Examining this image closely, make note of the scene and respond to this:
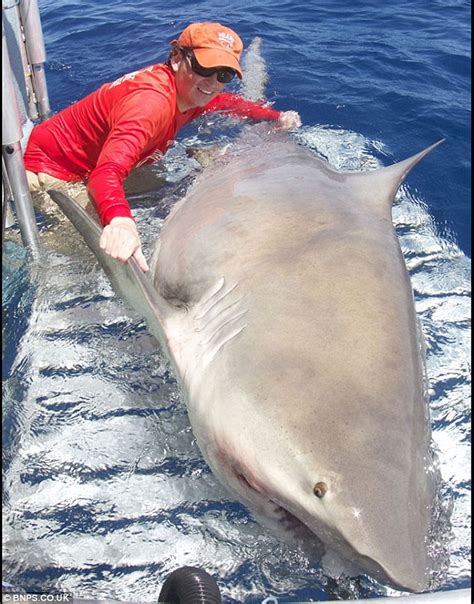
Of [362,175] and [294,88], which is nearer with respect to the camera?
[362,175]

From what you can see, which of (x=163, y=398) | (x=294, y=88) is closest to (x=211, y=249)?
(x=163, y=398)

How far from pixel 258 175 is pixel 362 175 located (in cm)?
52

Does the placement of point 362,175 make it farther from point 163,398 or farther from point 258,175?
point 163,398

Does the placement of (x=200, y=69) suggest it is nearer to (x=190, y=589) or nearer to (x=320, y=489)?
(x=320, y=489)

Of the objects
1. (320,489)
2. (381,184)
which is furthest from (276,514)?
(381,184)

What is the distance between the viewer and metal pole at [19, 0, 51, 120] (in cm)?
442

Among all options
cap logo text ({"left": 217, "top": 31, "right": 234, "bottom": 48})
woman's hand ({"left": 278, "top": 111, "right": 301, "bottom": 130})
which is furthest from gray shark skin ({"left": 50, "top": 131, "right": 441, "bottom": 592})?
woman's hand ({"left": 278, "top": 111, "right": 301, "bottom": 130})

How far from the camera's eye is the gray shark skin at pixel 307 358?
1.68m

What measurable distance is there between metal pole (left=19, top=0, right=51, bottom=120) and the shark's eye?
13.0ft

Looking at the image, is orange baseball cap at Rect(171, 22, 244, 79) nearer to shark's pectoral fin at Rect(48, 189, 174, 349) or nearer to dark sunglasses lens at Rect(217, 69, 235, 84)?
dark sunglasses lens at Rect(217, 69, 235, 84)

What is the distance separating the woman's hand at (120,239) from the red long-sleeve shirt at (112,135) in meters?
0.07

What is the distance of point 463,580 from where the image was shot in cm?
227

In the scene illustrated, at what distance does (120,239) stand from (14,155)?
30.4 inches

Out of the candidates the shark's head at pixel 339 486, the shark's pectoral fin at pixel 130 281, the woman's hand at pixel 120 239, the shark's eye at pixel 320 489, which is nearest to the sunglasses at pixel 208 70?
the shark's pectoral fin at pixel 130 281
